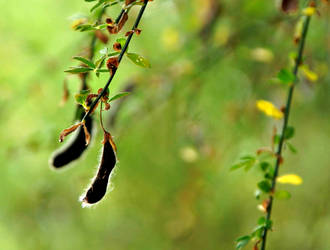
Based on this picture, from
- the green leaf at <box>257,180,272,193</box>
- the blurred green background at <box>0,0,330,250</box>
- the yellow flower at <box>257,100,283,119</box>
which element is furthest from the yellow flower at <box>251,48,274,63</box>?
the green leaf at <box>257,180,272,193</box>

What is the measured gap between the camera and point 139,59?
0.52 metres

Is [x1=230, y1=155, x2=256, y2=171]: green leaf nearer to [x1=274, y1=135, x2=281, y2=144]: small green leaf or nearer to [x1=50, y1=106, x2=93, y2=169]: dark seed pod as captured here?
[x1=274, y1=135, x2=281, y2=144]: small green leaf

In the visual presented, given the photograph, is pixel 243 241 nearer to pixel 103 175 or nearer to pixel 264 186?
pixel 264 186

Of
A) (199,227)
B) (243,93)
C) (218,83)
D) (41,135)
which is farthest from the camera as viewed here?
(199,227)

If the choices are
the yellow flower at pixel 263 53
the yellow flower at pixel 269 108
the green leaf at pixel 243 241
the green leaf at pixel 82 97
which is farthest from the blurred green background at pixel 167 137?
the green leaf at pixel 82 97

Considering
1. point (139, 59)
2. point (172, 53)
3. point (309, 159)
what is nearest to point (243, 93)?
point (172, 53)

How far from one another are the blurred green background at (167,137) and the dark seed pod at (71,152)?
77 cm

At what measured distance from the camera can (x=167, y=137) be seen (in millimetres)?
2467

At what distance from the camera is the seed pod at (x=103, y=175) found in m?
0.50

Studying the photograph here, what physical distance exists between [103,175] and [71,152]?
0.14 meters

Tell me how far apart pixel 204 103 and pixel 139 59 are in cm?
145

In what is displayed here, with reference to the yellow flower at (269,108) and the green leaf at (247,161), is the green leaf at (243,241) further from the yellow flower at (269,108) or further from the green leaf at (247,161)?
the yellow flower at (269,108)

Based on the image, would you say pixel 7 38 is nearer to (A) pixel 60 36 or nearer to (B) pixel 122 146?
(A) pixel 60 36

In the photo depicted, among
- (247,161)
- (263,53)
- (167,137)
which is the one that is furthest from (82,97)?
(167,137)
